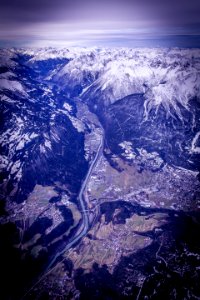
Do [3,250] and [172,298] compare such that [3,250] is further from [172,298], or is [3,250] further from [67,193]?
[172,298]

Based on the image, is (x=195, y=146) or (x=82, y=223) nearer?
(x=82, y=223)

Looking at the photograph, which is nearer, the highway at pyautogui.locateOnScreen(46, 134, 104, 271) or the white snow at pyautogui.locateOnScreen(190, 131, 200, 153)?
the highway at pyautogui.locateOnScreen(46, 134, 104, 271)

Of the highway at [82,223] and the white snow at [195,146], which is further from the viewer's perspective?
the white snow at [195,146]

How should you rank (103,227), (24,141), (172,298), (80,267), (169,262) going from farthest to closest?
(24,141) < (103,227) < (80,267) < (169,262) < (172,298)

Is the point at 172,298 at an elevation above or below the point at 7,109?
below

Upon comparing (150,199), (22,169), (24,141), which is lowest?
(150,199)

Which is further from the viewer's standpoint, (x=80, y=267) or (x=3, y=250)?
(x=3, y=250)

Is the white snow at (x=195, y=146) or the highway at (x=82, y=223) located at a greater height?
the white snow at (x=195, y=146)

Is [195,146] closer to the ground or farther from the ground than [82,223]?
farther from the ground

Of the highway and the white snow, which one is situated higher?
the white snow

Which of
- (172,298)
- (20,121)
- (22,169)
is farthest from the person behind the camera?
(20,121)

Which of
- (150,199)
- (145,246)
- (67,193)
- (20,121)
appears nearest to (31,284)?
(145,246)
